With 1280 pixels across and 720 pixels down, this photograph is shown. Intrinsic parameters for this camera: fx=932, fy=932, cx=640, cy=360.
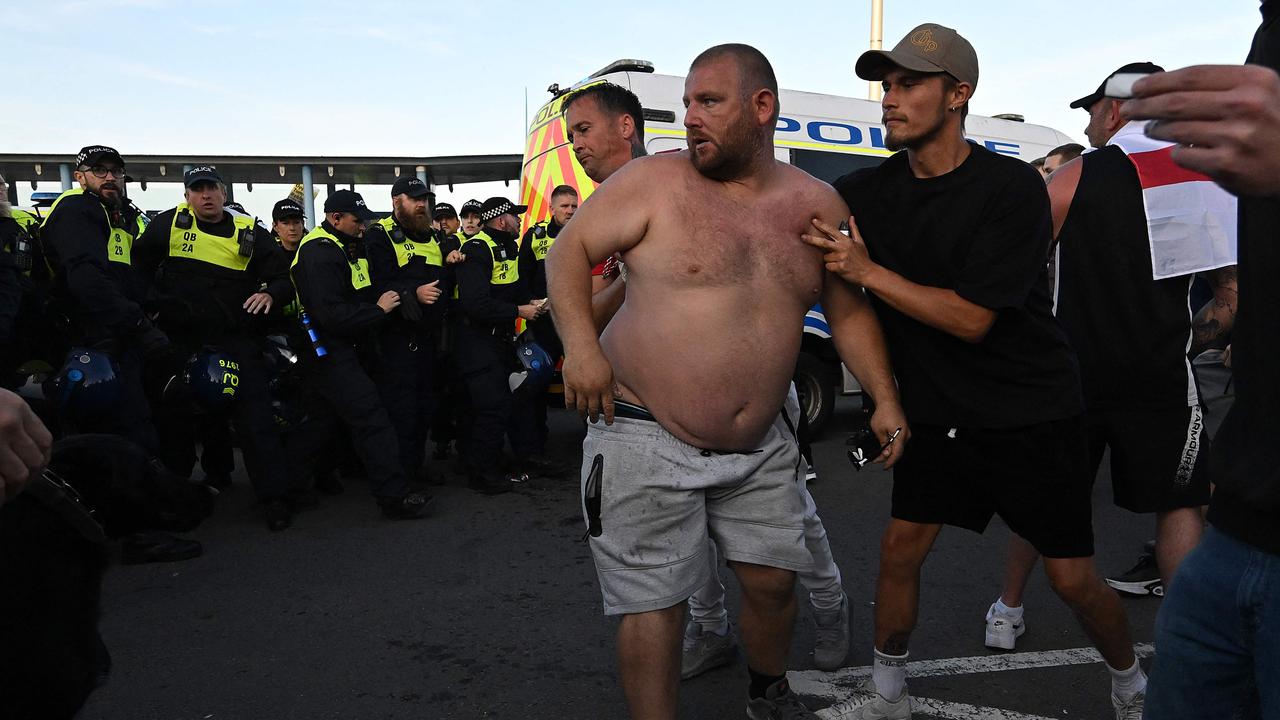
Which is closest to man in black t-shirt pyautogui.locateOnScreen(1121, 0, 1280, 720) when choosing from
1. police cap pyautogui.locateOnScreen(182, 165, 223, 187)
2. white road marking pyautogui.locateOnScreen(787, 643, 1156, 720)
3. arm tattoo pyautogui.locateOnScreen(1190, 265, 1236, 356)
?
white road marking pyautogui.locateOnScreen(787, 643, 1156, 720)

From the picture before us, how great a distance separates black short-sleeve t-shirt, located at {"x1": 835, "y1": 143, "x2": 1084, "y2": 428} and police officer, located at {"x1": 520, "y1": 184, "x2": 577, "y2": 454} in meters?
4.28

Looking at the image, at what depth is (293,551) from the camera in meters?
4.91

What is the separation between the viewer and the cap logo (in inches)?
101

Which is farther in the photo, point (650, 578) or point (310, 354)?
point (310, 354)

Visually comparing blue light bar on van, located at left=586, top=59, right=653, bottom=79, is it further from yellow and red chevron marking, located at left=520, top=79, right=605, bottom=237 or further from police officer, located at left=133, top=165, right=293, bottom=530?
police officer, located at left=133, top=165, right=293, bottom=530

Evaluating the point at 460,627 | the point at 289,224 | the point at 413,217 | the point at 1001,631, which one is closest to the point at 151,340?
the point at 413,217

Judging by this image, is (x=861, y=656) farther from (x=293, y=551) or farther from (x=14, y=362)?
(x=14, y=362)

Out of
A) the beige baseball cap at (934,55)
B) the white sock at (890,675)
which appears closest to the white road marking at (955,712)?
the white sock at (890,675)

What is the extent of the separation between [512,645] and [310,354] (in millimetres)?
2751

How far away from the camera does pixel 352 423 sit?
17.8ft

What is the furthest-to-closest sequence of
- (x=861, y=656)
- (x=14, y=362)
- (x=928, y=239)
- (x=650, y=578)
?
(x=14, y=362)
(x=861, y=656)
(x=928, y=239)
(x=650, y=578)

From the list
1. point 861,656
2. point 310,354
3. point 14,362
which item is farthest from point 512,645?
point 14,362

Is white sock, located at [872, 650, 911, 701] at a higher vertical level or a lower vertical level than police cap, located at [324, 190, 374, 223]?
lower

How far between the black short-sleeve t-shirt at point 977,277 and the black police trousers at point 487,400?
387 cm
